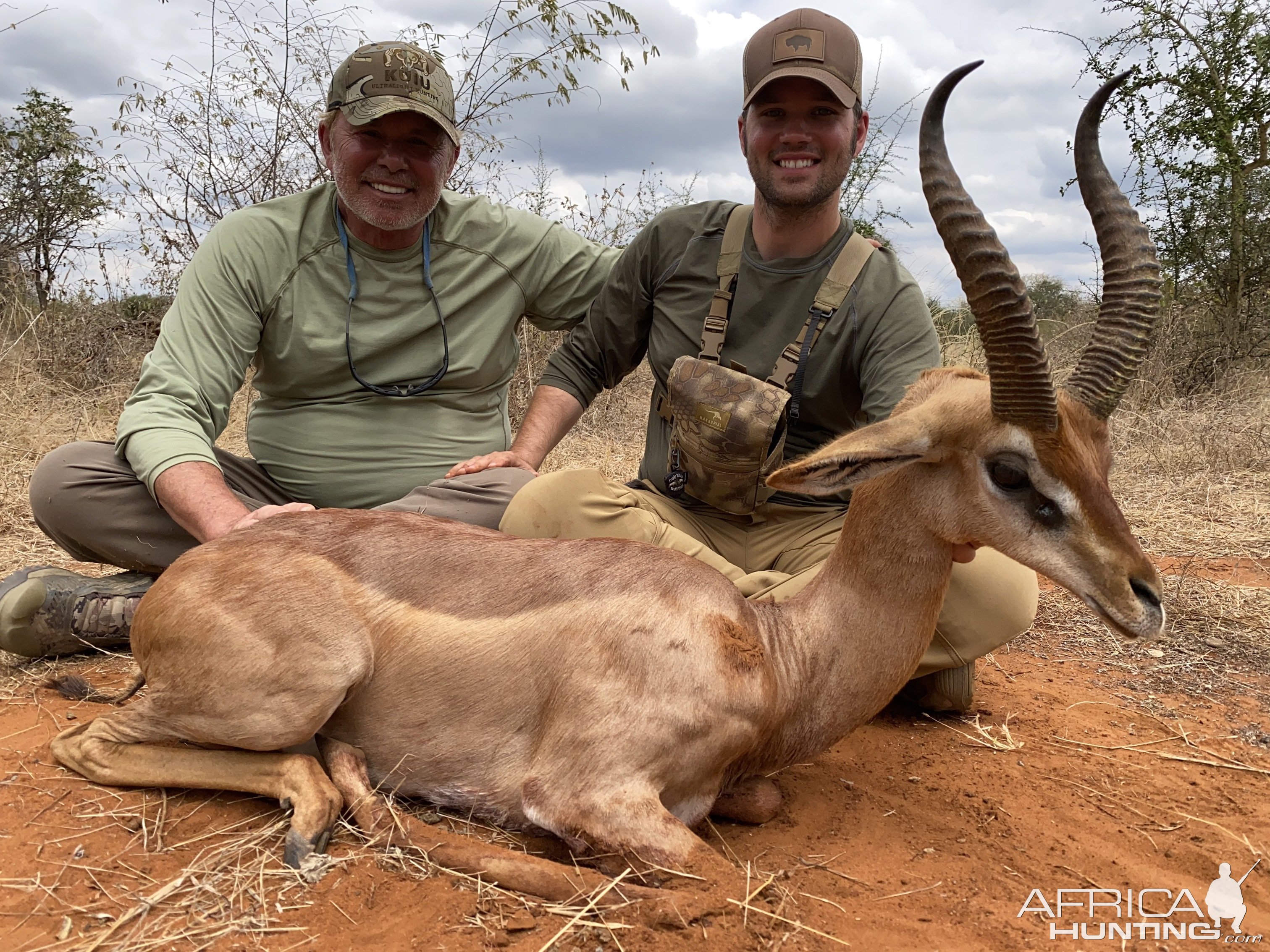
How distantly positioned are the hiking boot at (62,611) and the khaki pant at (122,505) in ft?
0.62

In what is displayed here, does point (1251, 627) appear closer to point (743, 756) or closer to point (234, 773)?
point (743, 756)

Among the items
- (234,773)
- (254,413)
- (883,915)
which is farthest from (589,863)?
(254,413)

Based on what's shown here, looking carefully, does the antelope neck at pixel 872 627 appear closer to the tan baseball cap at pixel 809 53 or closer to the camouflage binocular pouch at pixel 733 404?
the camouflage binocular pouch at pixel 733 404

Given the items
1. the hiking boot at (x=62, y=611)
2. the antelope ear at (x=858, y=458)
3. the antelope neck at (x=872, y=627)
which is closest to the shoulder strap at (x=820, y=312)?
the antelope neck at (x=872, y=627)

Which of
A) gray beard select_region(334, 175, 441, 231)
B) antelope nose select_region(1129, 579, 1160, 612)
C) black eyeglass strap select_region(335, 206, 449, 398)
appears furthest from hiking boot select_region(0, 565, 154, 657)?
antelope nose select_region(1129, 579, 1160, 612)

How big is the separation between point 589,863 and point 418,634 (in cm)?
106

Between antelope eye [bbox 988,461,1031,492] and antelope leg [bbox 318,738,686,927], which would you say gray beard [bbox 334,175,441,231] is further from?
antelope eye [bbox 988,461,1031,492]

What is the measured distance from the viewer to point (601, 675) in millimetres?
3400

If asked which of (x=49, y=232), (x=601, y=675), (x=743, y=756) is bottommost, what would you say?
(x=743, y=756)

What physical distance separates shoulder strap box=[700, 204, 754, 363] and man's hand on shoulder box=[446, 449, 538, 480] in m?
1.27

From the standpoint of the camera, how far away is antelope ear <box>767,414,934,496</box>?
10.3ft

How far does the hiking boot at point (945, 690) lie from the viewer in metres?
4.79

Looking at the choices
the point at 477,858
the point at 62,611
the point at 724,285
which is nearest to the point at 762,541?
the point at 724,285

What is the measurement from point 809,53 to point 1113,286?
2218 millimetres
